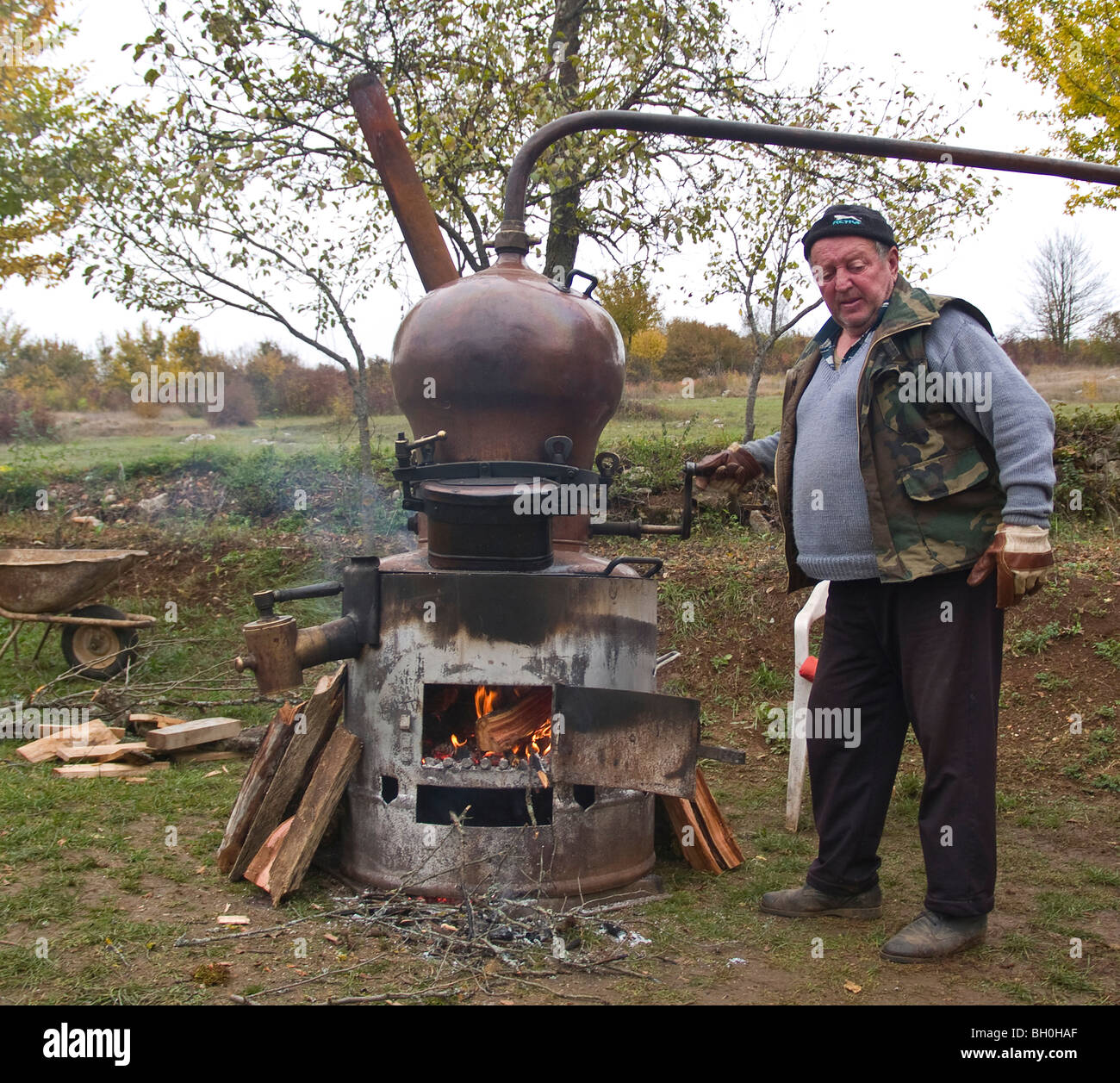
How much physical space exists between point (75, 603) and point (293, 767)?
467cm

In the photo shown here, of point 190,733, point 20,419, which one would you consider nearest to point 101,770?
point 190,733

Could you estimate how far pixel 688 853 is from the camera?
4.14 metres

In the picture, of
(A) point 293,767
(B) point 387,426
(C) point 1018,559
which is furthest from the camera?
(B) point 387,426

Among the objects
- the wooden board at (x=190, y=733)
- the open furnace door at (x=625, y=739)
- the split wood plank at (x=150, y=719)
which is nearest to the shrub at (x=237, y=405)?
the split wood plank at (x=150, y=719)

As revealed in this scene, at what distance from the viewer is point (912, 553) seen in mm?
3098

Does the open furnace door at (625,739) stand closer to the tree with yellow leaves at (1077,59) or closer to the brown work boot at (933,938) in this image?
the brown work boot at (933,938)

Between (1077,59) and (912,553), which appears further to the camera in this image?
(1077,59)

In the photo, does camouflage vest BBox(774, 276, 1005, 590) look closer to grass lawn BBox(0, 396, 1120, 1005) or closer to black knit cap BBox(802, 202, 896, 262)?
black knit cap BBox(802, 202, 896, 262)

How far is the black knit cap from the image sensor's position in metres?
3.28

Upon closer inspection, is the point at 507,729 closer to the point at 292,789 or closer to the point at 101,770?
the point at 292,789

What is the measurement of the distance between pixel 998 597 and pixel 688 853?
1831 mm

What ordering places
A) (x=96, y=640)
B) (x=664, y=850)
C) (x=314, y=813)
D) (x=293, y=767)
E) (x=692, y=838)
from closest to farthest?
(x=314, y=813), (x=293, y=767), (x=692, y=838), (x=664, y=850), (x=96, y=640)
